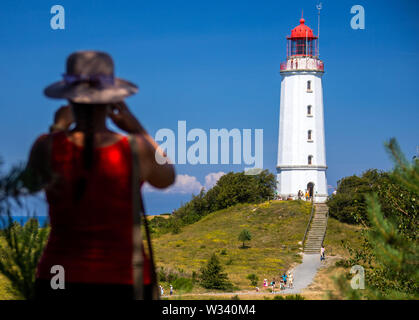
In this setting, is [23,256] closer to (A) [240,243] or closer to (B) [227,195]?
(A) [240,243]

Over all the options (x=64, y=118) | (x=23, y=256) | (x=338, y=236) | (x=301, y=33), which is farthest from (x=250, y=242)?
(x=64, y=118)

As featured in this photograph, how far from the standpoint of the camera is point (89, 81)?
328cm

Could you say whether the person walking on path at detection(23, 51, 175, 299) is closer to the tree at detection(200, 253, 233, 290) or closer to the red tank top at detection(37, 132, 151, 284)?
the red tank top at detection(37, 132, 151, 284)

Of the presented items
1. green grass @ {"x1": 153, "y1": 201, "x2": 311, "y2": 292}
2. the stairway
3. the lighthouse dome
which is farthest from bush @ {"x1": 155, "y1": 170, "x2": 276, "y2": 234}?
the lighthouse dome

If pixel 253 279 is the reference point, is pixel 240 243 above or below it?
above

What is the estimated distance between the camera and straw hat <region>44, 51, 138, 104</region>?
10.6ft

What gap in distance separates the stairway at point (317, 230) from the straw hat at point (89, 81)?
3944 centimetres

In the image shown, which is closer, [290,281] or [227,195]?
[290,281]

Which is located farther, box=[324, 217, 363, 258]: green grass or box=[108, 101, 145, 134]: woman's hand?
box=[324, 217, 363, 258]: green grass

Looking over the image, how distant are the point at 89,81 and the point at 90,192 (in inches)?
20.5

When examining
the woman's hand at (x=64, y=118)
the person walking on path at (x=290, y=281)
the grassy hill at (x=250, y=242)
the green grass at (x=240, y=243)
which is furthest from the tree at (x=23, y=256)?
the person walking on path at (x=290, y=281)

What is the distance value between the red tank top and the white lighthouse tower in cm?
5522
